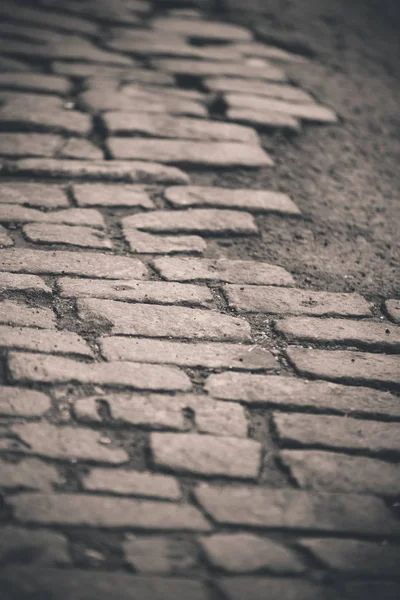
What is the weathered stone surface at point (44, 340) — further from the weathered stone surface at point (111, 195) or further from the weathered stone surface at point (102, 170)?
the weathered stone surface at point (102, 170)

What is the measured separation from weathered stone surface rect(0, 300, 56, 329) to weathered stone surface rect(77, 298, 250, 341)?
0.32 feet

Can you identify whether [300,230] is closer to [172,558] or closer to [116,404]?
[116,404]

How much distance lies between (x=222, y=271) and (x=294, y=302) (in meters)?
0.28

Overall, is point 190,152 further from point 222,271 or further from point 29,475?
point 29,475

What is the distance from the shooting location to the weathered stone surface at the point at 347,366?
2.09 meters

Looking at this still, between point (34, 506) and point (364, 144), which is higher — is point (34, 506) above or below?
below

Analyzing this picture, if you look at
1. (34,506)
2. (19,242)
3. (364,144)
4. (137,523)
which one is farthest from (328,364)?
(364,144)

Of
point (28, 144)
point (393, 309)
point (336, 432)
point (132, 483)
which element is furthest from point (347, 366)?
point (28, 144)

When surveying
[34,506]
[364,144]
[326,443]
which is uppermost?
[364,144]

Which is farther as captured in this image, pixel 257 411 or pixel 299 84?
pixel 299 84

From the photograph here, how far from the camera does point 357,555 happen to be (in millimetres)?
1562

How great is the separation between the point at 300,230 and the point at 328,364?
0.79 m

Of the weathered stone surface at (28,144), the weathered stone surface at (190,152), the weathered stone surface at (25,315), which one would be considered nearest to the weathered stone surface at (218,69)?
the weathered stone surface at (190,152)

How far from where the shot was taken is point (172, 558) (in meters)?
1.49
